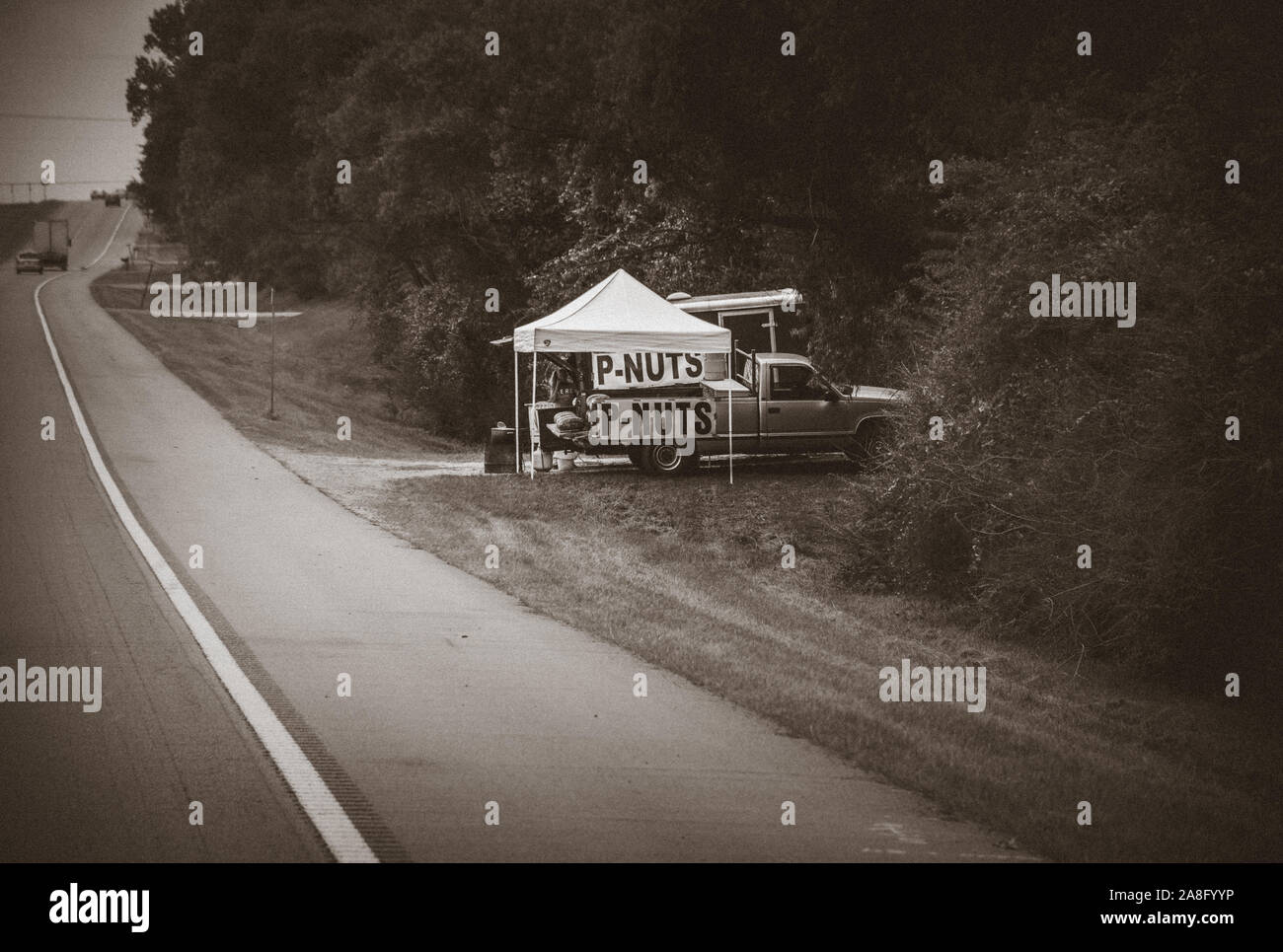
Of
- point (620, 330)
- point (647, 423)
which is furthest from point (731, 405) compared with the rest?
point (620, 330)

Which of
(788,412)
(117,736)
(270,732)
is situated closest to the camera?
(117,736)

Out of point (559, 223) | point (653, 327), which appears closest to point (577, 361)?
point (653, 327)

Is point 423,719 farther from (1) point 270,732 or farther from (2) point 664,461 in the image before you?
(2) point 664,461

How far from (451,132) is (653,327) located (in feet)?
53.4

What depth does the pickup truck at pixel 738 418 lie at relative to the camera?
20.1 metres

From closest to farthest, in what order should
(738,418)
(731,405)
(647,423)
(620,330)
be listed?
(620,330), (647,423), (731,405), (738,418)

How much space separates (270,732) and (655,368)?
14.4 meters

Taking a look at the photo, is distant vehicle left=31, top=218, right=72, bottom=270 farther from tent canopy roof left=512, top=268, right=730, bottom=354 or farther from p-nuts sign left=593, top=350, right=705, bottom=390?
tent canopy roof left=512, top=268, right=730, bottom=354

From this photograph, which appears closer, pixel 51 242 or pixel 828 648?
pixel 828 648

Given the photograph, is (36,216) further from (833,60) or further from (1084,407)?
(1084,407)

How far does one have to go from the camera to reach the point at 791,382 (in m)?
21.8

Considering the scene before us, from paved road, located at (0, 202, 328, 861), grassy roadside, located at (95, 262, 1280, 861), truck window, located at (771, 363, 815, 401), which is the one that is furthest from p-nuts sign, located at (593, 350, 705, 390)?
paved road, located at (0, 202, 328, 861)

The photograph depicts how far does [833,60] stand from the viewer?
19562mm
